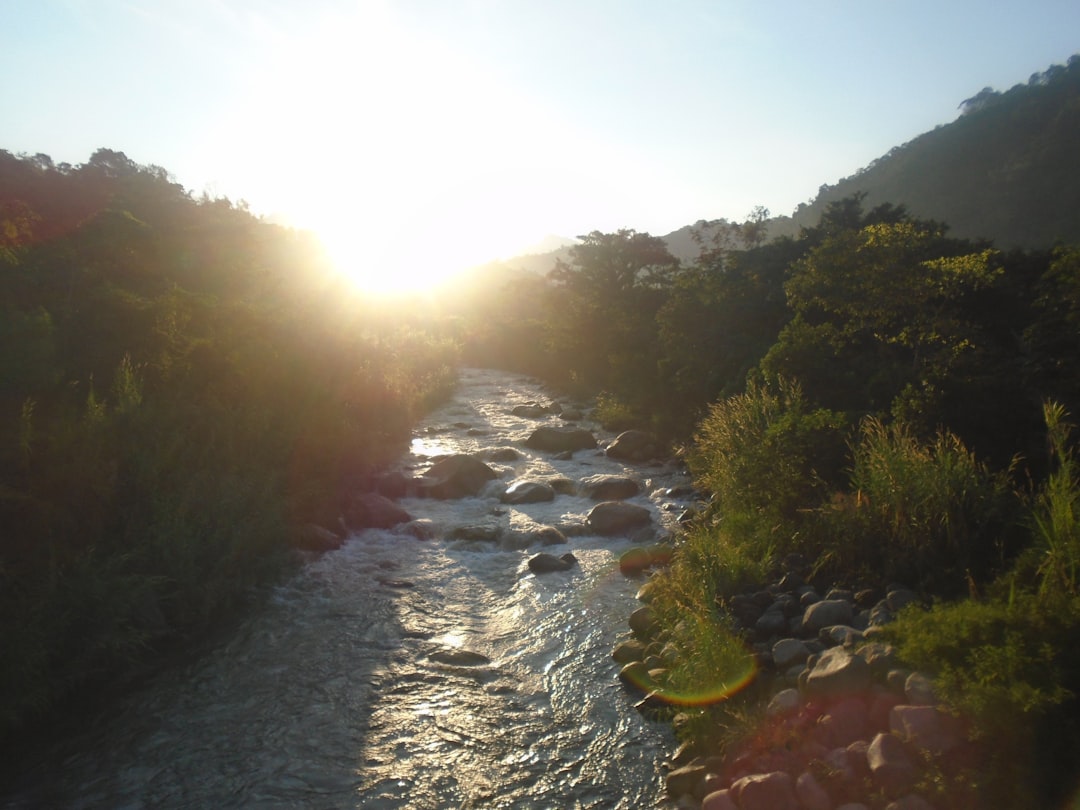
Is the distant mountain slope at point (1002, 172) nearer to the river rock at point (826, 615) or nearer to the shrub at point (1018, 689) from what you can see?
the river rock at point (826, 615)

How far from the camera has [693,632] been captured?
26.5 feet

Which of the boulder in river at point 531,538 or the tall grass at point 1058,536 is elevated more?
the tall grass at point 1058,536

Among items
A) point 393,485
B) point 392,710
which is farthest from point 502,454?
point 392,710

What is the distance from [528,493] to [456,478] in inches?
70.6

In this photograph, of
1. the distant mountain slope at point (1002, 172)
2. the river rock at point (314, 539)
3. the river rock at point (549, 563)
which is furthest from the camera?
the distant mountain slope at point (1002, 172)

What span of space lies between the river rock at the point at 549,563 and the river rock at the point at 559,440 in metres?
8.91

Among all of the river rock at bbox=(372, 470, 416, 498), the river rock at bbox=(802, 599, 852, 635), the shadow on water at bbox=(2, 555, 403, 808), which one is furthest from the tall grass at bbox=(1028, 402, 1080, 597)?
the river rock at bbox=(372, 470, 416, 498)

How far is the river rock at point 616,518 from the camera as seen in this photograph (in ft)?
45.9

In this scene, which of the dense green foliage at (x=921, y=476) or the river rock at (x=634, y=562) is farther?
the river rock at (x=634, y=562)

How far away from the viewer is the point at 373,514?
47.5ft

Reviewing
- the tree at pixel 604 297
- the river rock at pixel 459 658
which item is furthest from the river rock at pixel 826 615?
the tree at pixel 604 297

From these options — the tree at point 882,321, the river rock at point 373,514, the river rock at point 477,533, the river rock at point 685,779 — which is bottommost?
the river rock at point 685,779

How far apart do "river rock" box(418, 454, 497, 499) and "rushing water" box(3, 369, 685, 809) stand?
409 centimetres

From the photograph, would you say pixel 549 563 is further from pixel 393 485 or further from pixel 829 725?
pixel 829 725
